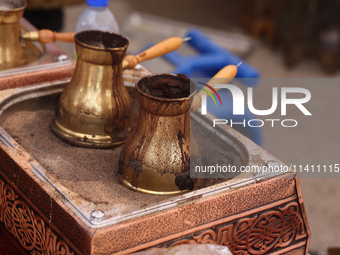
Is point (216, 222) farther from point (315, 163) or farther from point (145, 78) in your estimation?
point (315, 163)

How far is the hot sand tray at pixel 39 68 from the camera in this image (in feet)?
3.26

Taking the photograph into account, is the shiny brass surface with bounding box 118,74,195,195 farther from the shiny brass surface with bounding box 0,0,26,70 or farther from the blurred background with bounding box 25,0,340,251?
the blurred background with bounding box 25,0,340,251

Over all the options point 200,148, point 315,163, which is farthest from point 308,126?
point 200,148

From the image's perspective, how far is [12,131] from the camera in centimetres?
90

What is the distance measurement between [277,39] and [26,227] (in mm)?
3230

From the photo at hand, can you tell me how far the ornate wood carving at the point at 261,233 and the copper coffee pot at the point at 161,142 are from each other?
0.10 metres

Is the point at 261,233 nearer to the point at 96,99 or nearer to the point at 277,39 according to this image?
the point at 96,99

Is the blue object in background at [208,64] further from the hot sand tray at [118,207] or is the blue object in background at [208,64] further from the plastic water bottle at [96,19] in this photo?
the hot sand tray at [118,207]

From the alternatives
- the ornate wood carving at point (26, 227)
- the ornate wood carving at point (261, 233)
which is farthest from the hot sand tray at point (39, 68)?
the ornate wood carving at point (261, 233)

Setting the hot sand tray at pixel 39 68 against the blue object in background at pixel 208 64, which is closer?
the hot sand tray at pixel 39 68

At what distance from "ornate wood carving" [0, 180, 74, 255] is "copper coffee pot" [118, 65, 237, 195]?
15cm

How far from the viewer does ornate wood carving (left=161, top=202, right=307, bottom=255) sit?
72cm

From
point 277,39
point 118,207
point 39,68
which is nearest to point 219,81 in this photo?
point 118,207

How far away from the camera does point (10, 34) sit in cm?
106
